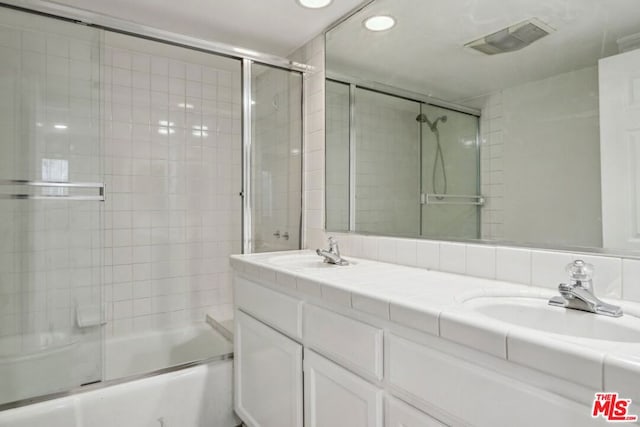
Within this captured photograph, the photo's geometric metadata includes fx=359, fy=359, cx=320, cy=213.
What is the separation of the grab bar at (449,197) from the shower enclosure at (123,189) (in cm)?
95

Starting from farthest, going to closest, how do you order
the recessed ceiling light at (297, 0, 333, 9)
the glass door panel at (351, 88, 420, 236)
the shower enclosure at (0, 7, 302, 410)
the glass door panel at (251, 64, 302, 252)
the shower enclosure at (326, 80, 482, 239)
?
the glass door panel at (251, 64, 302, 252)
the recessed ceiling light at (297, 0, 333, 9)
the glass door panel at (351, 88, 420, 236)
the shower enclosure at (0, 7, 302, 410)
the shower enclosure at (326, 80, 482, 239)

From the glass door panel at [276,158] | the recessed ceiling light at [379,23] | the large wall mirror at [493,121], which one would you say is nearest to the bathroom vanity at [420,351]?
the large wall mirror at [493,121]

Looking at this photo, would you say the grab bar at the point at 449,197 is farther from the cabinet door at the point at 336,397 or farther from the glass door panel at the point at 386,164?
the cabinet door at the point at 336,397

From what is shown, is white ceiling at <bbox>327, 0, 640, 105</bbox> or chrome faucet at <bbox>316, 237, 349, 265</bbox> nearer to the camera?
white ceiling at <bbox>327, 0, 640, 105</bbox>

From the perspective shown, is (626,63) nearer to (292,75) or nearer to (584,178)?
(584,178)

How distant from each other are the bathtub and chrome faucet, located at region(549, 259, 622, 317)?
158cm

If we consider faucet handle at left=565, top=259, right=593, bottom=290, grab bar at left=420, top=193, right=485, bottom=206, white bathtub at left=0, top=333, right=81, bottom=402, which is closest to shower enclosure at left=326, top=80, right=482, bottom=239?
grab bar at left=420, top=193, right=485, bottom=206

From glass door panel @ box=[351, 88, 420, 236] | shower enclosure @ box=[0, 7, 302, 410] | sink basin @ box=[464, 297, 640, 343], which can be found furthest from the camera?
glass door panel @ box=[351, 88, 420, 236]

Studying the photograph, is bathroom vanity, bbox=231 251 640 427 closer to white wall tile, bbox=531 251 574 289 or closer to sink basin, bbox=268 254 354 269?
white wall tile, bbox=531 251 574 289

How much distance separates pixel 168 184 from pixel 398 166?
1746mm

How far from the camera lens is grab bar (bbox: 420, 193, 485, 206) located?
1.40 meters

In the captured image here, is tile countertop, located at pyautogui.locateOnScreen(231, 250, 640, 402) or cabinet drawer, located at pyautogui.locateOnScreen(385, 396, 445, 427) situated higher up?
tile countertop, located at pyautogui.locateOnScreen(231, 250, 640, 402)

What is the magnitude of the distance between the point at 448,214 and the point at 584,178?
490 mm

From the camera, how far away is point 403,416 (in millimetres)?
911
